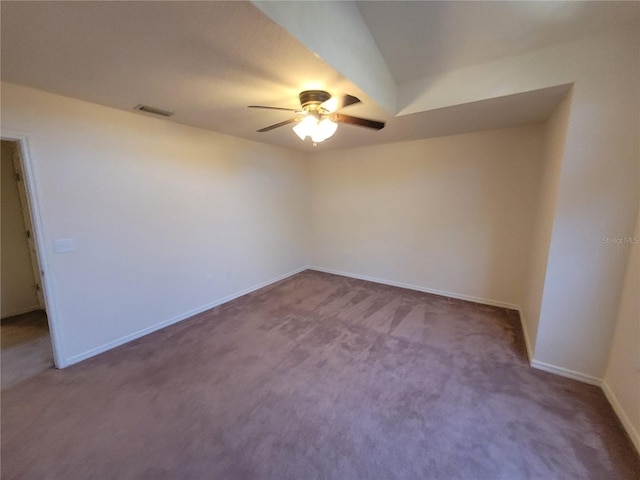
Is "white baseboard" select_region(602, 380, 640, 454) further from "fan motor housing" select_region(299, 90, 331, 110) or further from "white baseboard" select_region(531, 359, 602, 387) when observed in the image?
"fan motor housing" select_region(299, 90, 331, 110)

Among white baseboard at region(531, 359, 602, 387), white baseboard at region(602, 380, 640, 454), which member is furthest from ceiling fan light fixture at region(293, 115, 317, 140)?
white baseboard at region(602, 380, 640, 454)

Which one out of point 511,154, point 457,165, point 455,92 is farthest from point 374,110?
point 511,154

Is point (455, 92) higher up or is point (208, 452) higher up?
Answer: point (455, 92)

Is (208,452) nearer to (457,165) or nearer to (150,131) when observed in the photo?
(150,131)

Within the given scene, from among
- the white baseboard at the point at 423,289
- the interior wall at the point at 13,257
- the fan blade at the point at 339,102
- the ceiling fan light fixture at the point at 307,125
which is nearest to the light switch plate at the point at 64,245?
the interior wall at the point at 13,257

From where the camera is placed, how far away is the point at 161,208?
9.82 feet

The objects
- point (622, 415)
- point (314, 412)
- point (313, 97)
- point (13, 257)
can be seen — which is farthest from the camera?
point (13, 257)

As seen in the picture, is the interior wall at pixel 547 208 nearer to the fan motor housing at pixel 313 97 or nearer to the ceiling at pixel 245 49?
the ceiling at pixel 245 49

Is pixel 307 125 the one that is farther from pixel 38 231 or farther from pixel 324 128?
pixel 38 231

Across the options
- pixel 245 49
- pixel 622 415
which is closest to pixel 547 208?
pixel 622 415

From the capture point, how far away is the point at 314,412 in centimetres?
189

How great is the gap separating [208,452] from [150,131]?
9.86 ft

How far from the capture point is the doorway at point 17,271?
117 inches

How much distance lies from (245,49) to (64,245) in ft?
7.77
